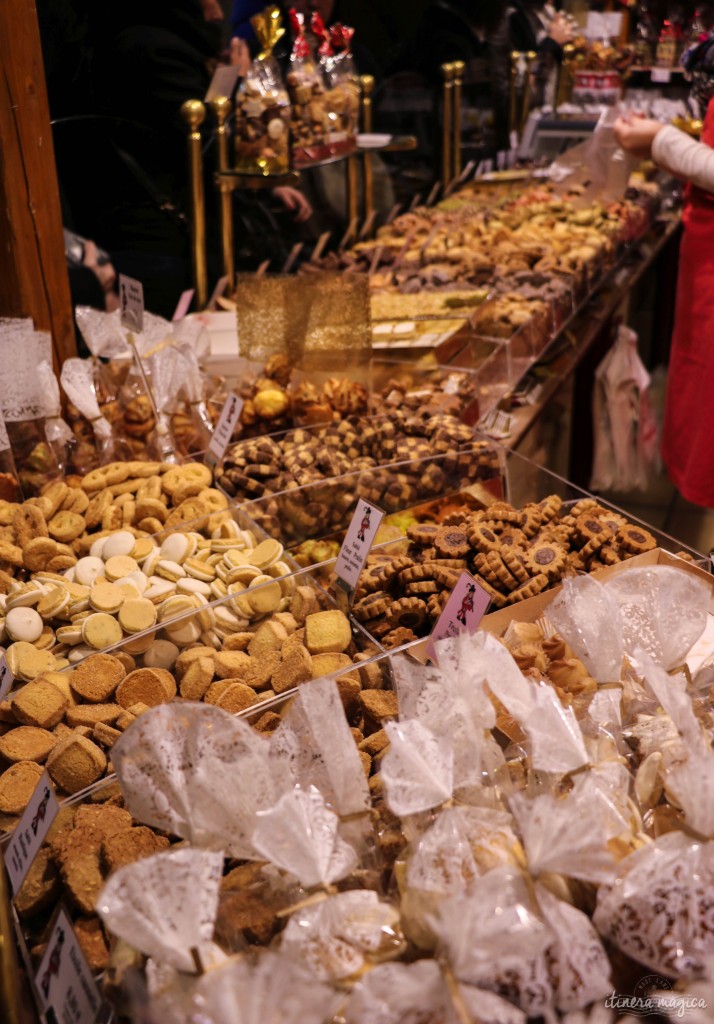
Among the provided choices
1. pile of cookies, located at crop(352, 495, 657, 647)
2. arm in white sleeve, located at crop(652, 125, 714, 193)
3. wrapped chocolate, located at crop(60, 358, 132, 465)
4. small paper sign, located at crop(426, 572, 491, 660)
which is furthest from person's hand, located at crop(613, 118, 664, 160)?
small paper sign, located at crop(426, 572, 491, 660)

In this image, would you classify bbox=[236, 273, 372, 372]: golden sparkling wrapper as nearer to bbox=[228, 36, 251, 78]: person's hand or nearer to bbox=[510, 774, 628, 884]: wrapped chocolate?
bbox=[228, 36, 251, 78]: person's hand

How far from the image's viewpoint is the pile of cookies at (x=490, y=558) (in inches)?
59.3

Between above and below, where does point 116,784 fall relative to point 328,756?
below

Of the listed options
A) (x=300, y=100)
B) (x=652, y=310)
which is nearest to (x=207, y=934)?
(x=300, y=100)

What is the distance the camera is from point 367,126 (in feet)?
13.6

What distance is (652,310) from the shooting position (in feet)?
15.8

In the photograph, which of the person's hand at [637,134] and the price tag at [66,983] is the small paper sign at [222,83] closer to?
the person's hand at [637,134]

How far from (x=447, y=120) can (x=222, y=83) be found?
6.45 feet

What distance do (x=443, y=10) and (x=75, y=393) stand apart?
3.54 metres

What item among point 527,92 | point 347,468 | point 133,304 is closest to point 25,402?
point 133,304

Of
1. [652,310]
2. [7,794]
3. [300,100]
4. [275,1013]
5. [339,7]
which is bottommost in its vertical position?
[652,310]

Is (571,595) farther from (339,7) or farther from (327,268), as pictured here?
(339,7)

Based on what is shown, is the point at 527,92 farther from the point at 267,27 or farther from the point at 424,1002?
the point at 424,1002

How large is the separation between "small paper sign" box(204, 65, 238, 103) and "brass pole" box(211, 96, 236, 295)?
1.0 inches
